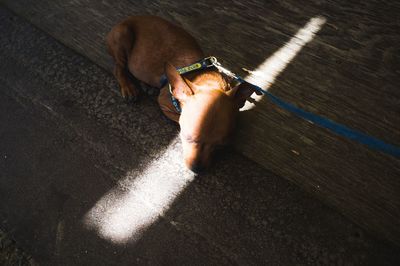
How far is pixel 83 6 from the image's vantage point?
4.09 meters

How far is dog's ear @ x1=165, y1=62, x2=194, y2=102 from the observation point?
242 centimetres

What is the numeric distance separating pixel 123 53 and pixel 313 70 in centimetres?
195

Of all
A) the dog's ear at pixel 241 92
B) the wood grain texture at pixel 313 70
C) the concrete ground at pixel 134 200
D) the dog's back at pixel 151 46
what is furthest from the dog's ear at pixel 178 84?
the wood grain texture at pixel 313 70

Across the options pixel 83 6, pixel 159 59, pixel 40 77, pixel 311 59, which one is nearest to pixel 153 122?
pixel 159 59

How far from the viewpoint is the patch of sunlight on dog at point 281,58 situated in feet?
10.9

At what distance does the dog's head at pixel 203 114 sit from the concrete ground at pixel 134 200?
0.34 metres

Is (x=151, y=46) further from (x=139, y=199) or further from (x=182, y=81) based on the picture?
(x=139, y=199)

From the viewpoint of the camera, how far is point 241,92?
2512mm

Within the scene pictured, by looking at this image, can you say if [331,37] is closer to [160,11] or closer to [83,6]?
[160,11]

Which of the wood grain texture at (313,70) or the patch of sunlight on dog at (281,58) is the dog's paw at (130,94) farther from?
the patch of sunlight on dog at (281,58)

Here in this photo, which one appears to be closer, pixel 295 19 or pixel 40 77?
pixel 40 77

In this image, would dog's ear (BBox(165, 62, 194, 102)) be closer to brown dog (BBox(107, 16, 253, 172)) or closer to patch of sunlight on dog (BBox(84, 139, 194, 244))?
brown dog (BBox(107, 16, 253, 172))

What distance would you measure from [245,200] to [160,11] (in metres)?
2.51

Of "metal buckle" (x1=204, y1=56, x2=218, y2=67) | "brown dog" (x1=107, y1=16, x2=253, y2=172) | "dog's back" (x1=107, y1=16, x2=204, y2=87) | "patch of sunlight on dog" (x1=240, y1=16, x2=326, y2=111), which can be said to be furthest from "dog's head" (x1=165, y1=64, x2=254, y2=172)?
"patch of sunlight on dog" (x1=240, y1=16, x2=326, y2=111)
